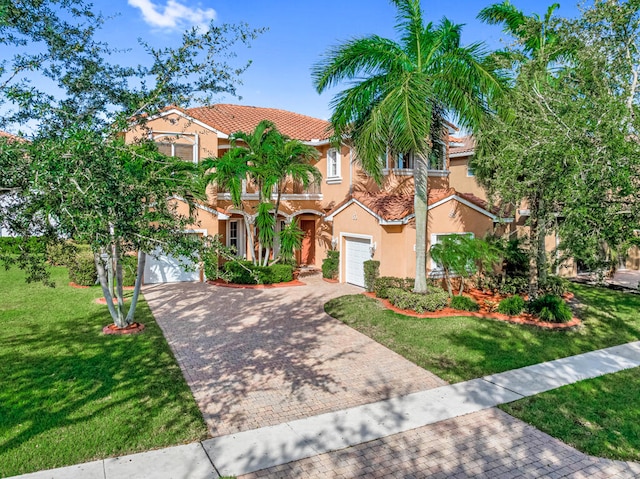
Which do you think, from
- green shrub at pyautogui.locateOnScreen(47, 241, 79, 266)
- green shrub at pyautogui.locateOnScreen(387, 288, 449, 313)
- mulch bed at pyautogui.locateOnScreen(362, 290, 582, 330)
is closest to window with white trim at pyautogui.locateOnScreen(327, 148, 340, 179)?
mulch bed at pyautogui.locateOnScreen(362, 290, 582, 330)

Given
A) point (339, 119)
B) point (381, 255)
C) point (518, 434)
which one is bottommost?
point (518, 434)

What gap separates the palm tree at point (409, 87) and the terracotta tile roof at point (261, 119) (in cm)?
703

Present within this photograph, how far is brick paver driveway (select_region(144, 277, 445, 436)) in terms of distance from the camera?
311 inches

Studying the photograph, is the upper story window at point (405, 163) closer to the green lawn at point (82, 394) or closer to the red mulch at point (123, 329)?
the green lawn at point (82, 394)

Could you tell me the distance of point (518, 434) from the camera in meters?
6.99

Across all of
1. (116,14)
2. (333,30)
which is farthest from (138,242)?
(333,30)

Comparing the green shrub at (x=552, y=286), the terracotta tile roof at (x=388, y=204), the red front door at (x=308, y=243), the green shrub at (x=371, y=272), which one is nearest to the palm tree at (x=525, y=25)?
the terracotta tile roof at (x=388, y=204)

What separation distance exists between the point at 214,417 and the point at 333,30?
41.7ft

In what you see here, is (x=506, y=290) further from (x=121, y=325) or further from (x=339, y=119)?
(x=121, y=325)

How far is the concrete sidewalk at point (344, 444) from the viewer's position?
5.85m

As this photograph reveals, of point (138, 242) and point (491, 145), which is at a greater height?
point (491, 145)

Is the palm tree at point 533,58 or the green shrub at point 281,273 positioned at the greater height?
the palm tree at point 533,58

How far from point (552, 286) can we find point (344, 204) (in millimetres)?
9508

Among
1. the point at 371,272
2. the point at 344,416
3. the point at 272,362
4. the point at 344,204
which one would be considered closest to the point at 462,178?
the point at 344,204
